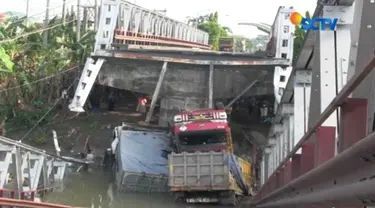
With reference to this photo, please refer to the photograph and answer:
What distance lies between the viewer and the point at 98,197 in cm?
2134

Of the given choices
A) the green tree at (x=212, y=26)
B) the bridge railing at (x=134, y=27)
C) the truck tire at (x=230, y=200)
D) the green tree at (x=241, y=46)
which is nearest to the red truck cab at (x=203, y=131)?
the truck tire at (x=230, y=200)

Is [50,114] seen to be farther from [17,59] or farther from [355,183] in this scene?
[355,183]

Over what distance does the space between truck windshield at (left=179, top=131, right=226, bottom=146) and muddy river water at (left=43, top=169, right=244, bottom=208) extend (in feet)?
7.29

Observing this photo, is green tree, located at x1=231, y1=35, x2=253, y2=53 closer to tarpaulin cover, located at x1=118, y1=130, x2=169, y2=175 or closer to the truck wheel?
tarpaulin cover, located at x1=118, y1=130, x2=169, y2=175

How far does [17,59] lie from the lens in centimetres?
3020

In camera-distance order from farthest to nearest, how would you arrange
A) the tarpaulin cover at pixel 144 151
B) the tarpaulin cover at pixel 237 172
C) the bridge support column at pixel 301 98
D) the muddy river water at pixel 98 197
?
1. the tarpaulin cover at pixel 144 151
2. the tarpaulin cover at pixel 237 172
3. the muddy river water at pixel 98 197
4. the bridge support column at pixel 301 98

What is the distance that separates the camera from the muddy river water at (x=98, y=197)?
20016 mm

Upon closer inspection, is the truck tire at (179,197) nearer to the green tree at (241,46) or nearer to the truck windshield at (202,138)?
the truck windshield at (202,138)

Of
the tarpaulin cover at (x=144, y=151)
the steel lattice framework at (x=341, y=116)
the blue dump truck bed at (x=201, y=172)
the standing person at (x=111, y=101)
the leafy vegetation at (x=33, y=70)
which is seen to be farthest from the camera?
the standing person at (x=111, y=101)

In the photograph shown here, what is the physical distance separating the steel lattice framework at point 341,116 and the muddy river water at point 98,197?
13.2m

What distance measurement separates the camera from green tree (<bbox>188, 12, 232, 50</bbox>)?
254 ft

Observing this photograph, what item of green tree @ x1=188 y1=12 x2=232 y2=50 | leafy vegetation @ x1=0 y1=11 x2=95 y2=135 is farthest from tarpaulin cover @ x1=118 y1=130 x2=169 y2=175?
green tree @ x1=188 y1=12 x2=232 y2=50

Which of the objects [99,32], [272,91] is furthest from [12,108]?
[272,91]

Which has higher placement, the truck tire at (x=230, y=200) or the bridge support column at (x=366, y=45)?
the bridge support column at (x=366, y=45)
